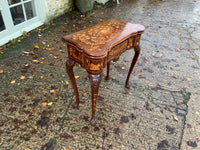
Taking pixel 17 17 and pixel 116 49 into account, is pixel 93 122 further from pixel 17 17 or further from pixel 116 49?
pixel 17 17

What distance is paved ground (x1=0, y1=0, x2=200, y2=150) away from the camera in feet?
6.09

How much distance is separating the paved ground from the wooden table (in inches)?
14.3

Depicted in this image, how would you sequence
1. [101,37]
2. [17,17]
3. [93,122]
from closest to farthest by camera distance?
[101,37]
[93,122]
[17,17]

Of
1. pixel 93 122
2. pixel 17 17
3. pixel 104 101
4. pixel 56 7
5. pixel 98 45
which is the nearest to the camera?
pixel 98 45

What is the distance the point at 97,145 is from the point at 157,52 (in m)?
2.66

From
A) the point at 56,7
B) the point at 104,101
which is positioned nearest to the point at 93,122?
the point at 104,101

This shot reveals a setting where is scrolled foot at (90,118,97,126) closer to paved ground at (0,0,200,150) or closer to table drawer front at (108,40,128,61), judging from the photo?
paved ground at (0,0,200,150)

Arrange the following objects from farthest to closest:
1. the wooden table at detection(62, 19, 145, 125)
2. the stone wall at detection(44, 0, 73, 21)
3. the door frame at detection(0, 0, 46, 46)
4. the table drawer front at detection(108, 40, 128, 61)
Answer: the stone wall at detection(44, 0, 73, 21)
the door frame at detection(0, 0, 46, 46)
the table drawer front at detection(108, 40, 128, 61)
the wooden table at detection(62, 19, 145, 125)

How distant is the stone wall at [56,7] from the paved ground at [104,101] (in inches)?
29.9

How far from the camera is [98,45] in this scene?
1522 mm

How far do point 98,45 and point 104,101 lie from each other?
1.09m

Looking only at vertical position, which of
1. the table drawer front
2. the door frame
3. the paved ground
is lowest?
the paved ground

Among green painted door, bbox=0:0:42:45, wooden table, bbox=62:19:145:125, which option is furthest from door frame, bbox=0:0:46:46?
wooden table, bbox=62:19:145:125

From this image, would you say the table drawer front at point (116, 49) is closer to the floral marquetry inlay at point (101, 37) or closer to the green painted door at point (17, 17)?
the floral marquetry inlay at point (101, 37)
